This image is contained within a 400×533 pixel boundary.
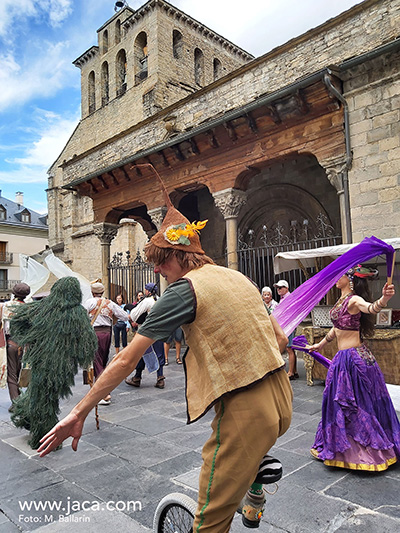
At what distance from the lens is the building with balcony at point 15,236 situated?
44375 mm

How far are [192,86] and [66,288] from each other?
2345cm

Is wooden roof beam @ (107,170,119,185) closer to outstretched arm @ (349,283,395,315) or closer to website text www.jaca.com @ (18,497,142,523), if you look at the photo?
outstretched arm @ (349,283,395,315)

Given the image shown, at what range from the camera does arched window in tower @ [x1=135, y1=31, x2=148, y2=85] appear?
2603 cm

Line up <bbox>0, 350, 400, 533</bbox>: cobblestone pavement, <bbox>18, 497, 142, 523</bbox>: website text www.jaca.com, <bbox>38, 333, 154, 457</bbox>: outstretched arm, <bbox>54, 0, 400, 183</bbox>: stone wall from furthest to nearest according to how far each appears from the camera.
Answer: <bbox>54, 0, 400, 183</bbox>: stone wall, <bbox>18, 497, 142, 523</bbox>: website text www.jaca.com, <bbox>0, 350, 400, 533</bbox>: cobblestone pavement, <bbox>38, 333, 154, 457</bbox>: outstretched arm

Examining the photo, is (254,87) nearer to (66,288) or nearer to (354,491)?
(66,288)

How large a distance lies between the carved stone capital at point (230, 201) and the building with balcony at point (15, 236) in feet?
126

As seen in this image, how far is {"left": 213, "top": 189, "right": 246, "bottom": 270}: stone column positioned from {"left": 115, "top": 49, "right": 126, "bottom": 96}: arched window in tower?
20.8 m

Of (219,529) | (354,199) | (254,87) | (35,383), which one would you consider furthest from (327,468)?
(254,87)

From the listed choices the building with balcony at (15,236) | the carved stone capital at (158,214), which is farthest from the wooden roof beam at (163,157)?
the building with balcony at (15,236)

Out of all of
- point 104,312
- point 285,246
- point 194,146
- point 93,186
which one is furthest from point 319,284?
point 93,186

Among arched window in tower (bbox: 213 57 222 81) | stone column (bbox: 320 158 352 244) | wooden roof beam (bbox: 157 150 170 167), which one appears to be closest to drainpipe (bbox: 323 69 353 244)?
stone column (bbox: 320 158 352 244)

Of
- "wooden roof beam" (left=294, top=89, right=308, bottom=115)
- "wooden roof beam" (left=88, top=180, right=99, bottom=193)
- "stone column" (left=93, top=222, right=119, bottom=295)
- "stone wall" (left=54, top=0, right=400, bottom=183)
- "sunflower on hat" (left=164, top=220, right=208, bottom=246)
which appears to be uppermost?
"stone wall" (left=54, top=0, right=400, bottom=183)

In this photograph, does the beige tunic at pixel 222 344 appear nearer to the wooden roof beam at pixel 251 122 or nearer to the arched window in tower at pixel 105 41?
the wooden roof beam at pixel 251 122

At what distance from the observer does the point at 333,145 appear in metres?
8.52
